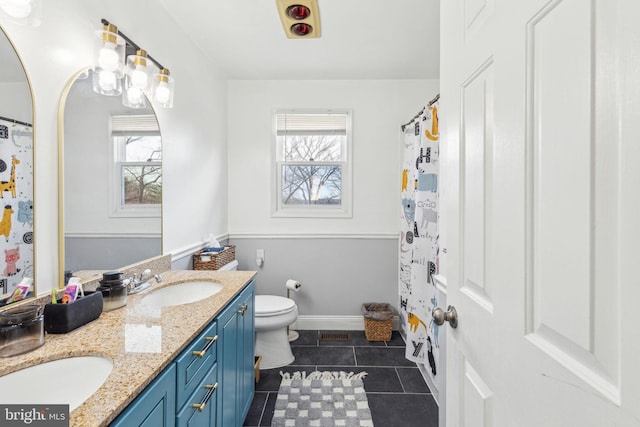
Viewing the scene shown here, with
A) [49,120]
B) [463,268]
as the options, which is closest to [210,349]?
[463,268]

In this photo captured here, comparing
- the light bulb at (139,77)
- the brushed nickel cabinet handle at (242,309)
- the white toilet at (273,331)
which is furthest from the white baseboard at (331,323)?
the light bulb at (139,77)

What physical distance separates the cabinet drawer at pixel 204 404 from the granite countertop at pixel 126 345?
21cm

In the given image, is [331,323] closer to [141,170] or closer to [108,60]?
[141,170]

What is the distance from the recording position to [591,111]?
0.40 m

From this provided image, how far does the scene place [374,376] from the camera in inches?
83.8

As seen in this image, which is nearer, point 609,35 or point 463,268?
point 609,35

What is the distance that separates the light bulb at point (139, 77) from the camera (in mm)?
1485

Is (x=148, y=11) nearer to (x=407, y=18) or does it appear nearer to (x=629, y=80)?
(x=407, y=18)

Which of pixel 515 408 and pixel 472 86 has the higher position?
pixel 472 86

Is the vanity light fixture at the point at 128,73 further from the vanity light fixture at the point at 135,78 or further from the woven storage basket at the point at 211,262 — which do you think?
the woven storage basket at the point at 211,262

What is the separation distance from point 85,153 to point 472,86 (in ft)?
4.83

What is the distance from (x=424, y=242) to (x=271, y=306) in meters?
1.21

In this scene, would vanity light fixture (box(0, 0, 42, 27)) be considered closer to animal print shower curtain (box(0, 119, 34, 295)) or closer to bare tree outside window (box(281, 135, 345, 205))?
animal print shower curtain (box(0, 119, 34, 295))

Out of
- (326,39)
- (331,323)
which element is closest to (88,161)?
(326,39)
